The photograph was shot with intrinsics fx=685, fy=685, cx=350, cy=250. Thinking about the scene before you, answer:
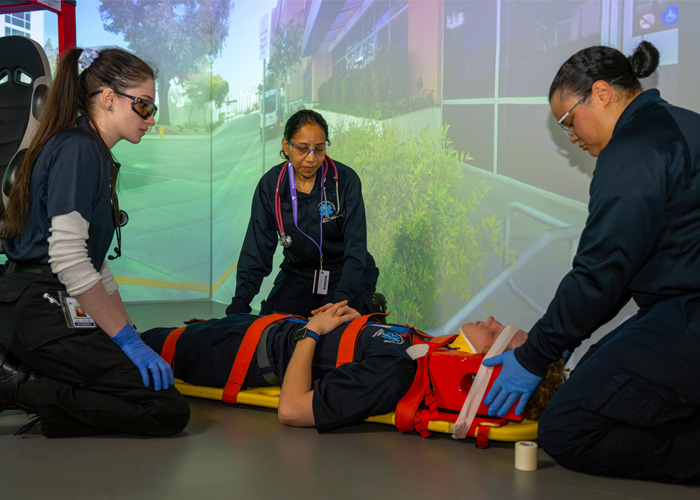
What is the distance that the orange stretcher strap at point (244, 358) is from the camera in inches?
99.7

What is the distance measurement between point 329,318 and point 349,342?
0.40 feet

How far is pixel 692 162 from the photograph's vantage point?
6.18ft

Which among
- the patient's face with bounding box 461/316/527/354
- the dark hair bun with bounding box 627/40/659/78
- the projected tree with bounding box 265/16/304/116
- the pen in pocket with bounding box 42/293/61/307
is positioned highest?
the projected tree with bounding box 265/16/304/116

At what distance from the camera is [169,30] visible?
621 centimetres

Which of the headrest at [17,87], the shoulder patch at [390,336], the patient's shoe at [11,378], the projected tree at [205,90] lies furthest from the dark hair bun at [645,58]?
the projected tree at [205,90]

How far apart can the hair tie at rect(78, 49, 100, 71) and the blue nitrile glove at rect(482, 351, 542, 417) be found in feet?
5.34

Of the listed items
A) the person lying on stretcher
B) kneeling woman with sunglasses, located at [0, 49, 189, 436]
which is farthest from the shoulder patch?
kneeling woman with sunglasses, located at [0, 49, 189, 436]

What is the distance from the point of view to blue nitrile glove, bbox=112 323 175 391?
226cm

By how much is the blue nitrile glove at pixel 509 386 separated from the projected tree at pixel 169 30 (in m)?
4.90

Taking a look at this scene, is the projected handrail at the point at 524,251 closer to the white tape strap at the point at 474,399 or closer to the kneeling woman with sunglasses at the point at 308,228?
the kneeling woman with sunglasses at the point at 308,228

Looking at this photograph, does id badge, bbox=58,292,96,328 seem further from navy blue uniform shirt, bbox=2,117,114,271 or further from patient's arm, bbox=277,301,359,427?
patient's arm, bbox=277,301,359,427

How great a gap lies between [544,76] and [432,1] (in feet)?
3.31

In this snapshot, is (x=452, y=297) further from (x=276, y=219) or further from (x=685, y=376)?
(x=685, y=376)

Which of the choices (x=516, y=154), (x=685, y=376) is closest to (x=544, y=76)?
(x=516, y=154)
